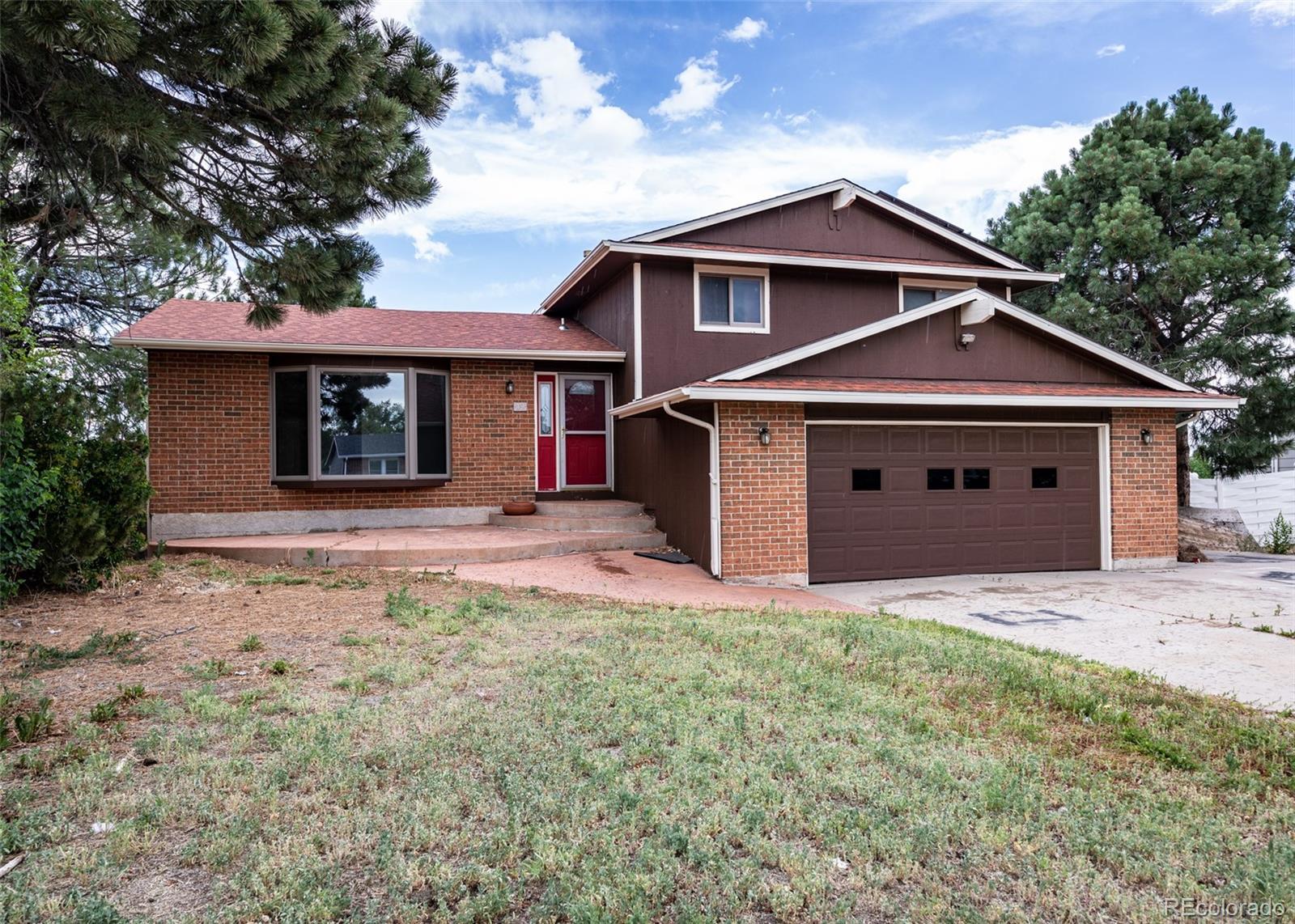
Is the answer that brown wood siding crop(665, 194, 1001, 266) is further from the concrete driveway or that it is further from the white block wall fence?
the white block wall fence

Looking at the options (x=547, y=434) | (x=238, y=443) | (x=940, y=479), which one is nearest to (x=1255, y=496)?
(x=940, y=479)

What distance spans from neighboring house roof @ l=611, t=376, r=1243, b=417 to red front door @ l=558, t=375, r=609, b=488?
2708 mm

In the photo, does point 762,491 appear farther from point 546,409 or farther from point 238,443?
point 238,443

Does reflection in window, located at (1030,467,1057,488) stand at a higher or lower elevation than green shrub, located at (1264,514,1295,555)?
higher

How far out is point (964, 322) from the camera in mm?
10234

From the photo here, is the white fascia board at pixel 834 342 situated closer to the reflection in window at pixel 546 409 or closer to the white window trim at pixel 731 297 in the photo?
the white window trim at pixel 731 297

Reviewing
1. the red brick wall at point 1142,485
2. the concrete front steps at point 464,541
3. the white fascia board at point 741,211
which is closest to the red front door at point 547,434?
the concrete front steps at point 464,541

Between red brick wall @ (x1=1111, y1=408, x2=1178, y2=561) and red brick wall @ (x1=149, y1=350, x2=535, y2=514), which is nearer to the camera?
red brick wall @ (x1=1111, y1=408, x2=1178, y2=561)

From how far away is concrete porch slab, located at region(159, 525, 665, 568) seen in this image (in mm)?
9594

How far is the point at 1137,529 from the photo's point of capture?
10836 millimetres

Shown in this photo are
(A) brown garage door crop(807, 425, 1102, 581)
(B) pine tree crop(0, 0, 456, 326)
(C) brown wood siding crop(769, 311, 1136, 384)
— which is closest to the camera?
(B) pine tree crop(0, 0, 456, 326)

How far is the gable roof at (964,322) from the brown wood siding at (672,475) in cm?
86

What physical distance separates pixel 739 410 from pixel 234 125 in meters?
5.77

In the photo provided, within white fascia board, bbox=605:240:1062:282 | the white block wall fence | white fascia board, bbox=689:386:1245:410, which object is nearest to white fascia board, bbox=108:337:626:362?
white fascia board, bbox=605:240:1062:282
